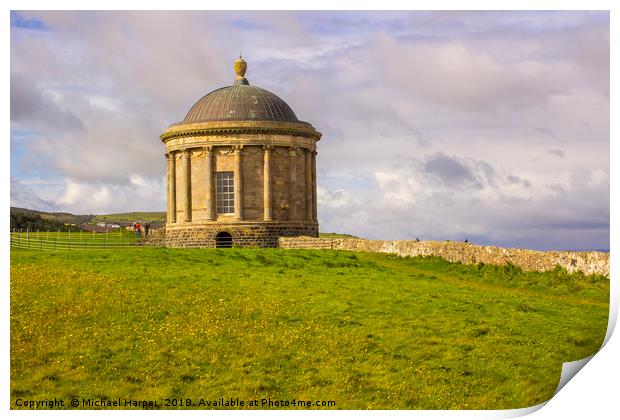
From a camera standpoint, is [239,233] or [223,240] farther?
[223,240]

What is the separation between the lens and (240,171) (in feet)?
165

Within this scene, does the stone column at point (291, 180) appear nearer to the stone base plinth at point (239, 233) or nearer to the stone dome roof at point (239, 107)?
the stone base plinth at point (239, 233)

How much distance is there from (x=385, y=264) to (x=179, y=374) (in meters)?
19.2

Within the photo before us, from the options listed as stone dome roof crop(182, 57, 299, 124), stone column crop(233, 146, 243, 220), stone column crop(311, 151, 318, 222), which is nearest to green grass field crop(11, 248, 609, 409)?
stone column crop(233, 146, 243, 220)

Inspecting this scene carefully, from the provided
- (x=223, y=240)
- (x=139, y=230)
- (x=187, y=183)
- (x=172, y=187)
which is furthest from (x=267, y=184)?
(x=139, y=230)

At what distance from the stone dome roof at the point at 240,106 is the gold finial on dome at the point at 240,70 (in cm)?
82

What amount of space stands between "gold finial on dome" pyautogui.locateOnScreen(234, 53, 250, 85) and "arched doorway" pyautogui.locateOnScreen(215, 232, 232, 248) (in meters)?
10.7

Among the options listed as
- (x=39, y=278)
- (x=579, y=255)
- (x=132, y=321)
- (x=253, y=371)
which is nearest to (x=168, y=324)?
(x=132, y=321)

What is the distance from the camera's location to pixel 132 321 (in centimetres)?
2188

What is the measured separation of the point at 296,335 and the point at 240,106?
1248 inches

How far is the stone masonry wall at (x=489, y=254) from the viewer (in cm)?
2744

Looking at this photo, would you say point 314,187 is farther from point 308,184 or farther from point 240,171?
point 240,171

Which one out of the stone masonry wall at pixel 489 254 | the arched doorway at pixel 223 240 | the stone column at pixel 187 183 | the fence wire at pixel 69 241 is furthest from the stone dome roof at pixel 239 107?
the stone masonry wall at pixel 489 254

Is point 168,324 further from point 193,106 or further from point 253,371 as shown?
point 193,106
